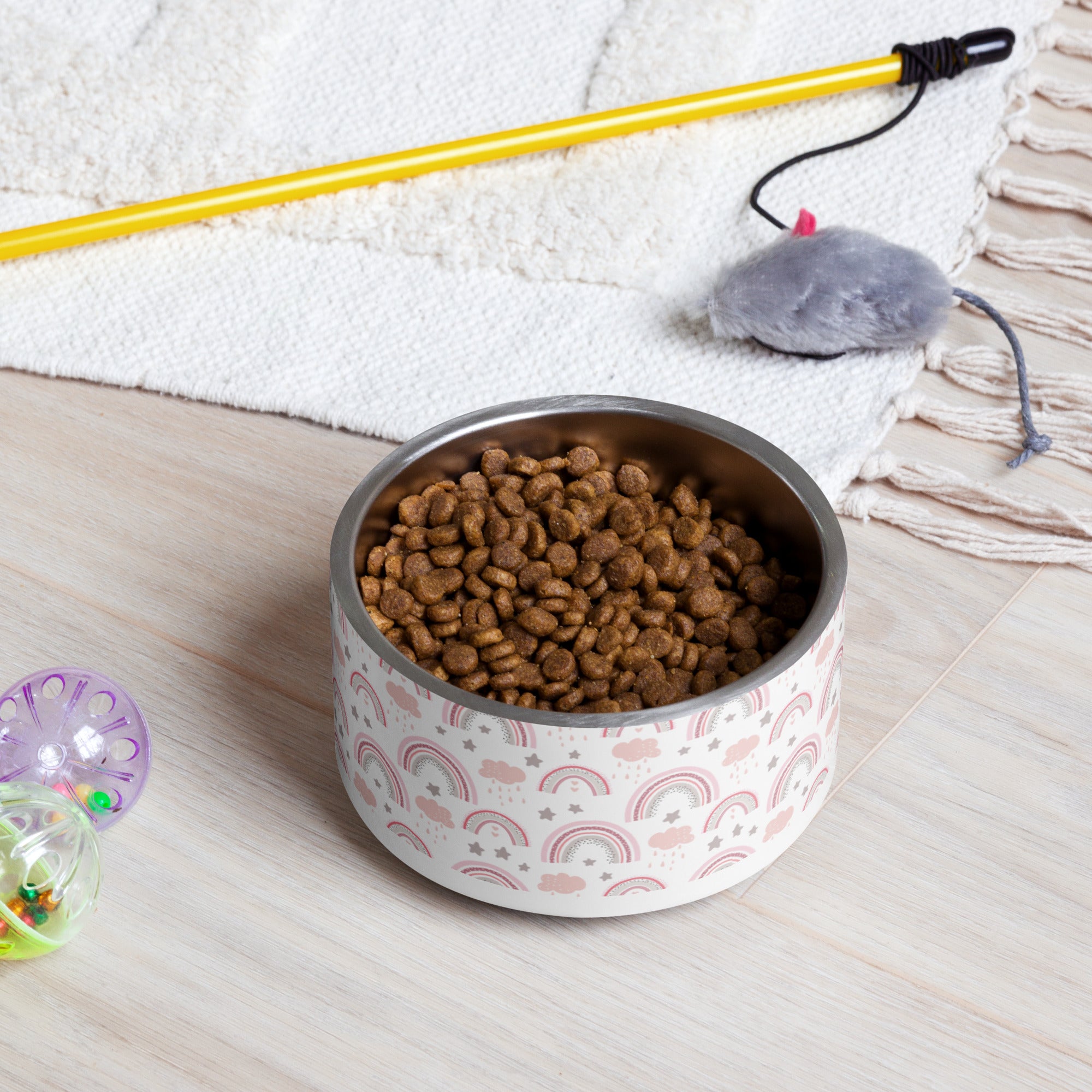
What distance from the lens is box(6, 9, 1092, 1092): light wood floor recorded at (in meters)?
0.69

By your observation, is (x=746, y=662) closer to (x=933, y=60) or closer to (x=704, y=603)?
(x=704, y=603)

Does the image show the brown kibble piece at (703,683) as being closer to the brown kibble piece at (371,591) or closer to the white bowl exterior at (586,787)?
the white bowl exterior at (586,787)

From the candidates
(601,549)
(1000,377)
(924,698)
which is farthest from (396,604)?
(1000,377)

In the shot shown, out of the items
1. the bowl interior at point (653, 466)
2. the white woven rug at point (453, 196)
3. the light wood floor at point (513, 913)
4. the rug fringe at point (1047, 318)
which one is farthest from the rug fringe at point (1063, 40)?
the bowl interior at point (653, 466)

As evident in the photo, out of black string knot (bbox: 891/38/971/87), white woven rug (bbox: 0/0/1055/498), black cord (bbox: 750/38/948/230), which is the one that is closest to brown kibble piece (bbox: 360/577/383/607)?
white woven rug (bbox: 0/0/1055/498)

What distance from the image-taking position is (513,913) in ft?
2.45

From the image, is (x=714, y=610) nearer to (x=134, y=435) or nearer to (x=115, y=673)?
(x=115, y=673)

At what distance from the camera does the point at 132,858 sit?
2.54 feet

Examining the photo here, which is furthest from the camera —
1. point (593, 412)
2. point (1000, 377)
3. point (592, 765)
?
point (1000, 377)

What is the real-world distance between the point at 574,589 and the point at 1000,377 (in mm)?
525

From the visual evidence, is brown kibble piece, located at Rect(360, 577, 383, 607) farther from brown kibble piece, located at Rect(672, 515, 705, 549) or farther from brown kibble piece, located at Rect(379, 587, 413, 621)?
brown kibble piece, located at Rect(672, 515, 705, 549)

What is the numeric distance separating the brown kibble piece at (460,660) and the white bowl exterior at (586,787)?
6cm

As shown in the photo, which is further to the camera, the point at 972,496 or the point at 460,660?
the point at 972,496

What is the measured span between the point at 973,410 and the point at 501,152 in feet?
1.73
